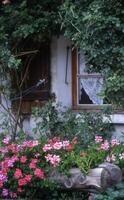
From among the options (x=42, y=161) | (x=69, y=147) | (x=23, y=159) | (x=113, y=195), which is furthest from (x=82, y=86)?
(x=113, y=195)

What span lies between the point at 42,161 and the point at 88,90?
1.99m

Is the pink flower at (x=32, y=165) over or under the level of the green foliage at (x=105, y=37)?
under

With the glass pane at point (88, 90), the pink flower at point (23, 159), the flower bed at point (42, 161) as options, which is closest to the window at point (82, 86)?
the glass pane at point (88, 90)

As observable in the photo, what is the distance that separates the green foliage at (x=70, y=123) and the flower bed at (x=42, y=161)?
2.39 feet

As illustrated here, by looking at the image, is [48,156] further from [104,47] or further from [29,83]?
[29,83]

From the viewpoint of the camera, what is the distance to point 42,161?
6801mm

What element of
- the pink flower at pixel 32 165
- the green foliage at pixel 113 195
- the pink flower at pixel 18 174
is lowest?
the green foliage at pixel 113 195

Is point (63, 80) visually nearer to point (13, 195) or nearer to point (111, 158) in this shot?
point (111, 158)

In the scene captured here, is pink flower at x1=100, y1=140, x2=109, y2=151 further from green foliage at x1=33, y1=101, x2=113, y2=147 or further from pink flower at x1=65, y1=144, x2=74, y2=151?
green foliage at x1=33, y1=101, x2=113, y2=147

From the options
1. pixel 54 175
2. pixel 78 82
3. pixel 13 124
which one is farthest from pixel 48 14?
pixel 54 175

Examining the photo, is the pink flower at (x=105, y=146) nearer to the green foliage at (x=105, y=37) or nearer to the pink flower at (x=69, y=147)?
the pink flower at (x=69, y=147)

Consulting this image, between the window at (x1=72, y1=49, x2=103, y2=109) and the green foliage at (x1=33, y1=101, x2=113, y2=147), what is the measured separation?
0.38 m

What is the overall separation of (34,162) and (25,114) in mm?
2009

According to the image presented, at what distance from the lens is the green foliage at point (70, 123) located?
7750 millimetres
